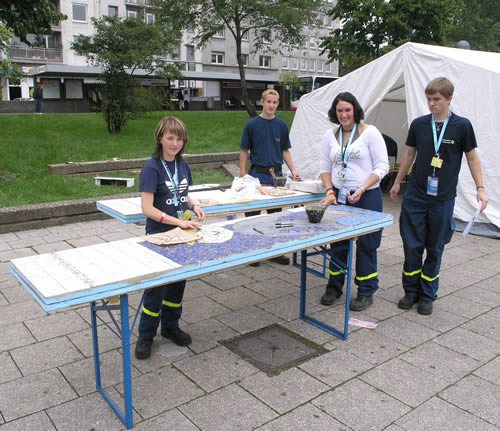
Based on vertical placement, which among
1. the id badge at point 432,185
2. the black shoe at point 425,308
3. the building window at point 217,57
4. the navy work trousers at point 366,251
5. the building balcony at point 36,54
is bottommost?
the black shoe at point 425,308

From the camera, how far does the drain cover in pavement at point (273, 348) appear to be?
3145 millimetres

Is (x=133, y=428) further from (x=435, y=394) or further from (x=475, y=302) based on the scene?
(x=475, y=302)

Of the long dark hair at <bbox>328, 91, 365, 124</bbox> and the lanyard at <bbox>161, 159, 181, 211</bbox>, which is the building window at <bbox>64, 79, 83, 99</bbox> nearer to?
the long dark hair at <bbox>328, 91, 365, 124</bbox>

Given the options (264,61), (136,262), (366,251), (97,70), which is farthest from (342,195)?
(264,61)

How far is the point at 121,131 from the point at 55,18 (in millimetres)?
3202

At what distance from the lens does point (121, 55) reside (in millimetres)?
12391

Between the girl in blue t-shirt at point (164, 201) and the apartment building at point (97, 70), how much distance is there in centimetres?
2860

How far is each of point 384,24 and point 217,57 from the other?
32.3 m

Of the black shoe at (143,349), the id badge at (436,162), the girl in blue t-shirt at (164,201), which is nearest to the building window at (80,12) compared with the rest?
the girl in blue t-shirt at (164,201)

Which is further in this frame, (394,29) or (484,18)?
(484,18)

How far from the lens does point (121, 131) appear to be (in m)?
13.2

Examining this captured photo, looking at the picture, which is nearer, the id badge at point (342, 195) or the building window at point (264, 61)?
the id badge at point (342, 195)

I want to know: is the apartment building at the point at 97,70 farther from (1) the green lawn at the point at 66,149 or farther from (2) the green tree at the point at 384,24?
(1) the green lawn at the point at 66,149

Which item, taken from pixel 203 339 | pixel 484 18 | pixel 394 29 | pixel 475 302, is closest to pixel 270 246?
pixel 203 339
